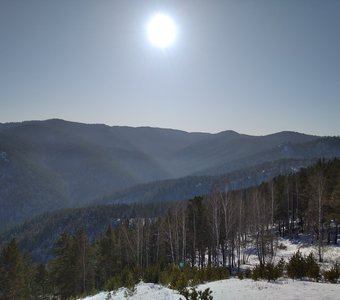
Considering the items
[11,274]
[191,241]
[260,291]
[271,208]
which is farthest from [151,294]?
[271,208]

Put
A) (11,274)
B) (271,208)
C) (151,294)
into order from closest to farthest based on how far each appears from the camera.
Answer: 1. (151,294)
2. (11,274)
3. (271,208)

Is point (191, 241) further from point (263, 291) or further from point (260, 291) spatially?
point (263, 291)

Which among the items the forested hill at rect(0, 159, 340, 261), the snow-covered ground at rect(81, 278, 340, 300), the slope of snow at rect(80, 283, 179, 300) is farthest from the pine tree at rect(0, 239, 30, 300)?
the snow-covered ground at rect(81, 278, 340, 300)

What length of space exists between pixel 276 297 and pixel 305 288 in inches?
91.1

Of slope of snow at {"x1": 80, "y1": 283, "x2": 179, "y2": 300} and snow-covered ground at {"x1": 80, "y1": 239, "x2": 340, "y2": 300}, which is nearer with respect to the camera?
snow-covered ground at {"x1": 80, "y1": 239, "x2": 340, "y2": 300}

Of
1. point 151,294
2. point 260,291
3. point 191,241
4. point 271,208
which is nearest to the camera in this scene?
point 260,291

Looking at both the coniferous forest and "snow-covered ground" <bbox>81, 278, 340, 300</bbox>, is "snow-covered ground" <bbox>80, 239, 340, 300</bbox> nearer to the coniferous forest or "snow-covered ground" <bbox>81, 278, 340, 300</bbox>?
"snow-covered ground" <bbox>81, 278, 340, 300</bbox>

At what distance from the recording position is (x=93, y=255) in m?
55.8

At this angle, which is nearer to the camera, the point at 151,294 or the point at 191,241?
the point at 151,294

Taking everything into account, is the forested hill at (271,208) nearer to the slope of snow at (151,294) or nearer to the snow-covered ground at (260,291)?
the slope of snow at (151,294)

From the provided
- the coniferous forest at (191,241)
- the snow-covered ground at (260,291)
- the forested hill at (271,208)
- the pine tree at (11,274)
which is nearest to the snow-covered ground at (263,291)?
the snow-covered ground at (260,291)

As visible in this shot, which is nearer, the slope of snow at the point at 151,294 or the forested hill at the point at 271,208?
the slope of snow at the point at 151,294

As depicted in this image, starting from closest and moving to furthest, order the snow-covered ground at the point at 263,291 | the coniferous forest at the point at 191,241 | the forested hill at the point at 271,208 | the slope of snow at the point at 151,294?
the snow-covered ground at the point at 263,291 < the slope of snow at the point at 151,294 < the coniferous forest at the point at 191,241 < the forested hill at the point at 271,208

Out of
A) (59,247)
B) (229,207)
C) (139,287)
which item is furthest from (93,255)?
(139,287)
